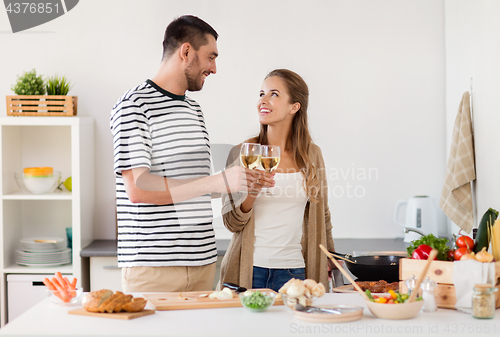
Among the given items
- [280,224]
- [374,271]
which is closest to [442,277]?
[374,271]

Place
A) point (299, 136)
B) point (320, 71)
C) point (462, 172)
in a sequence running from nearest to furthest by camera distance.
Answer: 1. point (299, 136)
2. point (462, 172)
3. point (320, 71)

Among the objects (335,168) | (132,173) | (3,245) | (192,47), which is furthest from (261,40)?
(3,245)

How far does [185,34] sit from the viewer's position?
1.83m

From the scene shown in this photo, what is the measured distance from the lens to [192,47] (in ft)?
6.04

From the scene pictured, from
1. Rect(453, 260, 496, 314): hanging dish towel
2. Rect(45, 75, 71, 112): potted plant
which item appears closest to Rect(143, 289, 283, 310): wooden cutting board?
Rect(453, 260, 496, 314): hanging dish towel

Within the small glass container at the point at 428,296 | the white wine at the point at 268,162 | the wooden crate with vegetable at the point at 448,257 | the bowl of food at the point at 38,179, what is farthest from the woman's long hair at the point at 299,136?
the bowl of food at the point at 38,179

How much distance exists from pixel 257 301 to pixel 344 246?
5.28 ft

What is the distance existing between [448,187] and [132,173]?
1.68 meters

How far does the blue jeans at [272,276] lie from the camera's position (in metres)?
1.97

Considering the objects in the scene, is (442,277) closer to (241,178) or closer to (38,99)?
(241,178)

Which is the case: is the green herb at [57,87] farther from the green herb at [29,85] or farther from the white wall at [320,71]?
the white wall at [320,71]

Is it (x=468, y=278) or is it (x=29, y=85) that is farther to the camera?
(x=29, y=85)

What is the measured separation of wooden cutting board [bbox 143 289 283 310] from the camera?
55.1 inches

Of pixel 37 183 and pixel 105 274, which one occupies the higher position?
pixel 37 183
